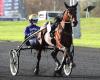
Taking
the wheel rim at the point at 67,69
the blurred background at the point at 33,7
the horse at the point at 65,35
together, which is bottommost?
the blurred background at the point at 33,7

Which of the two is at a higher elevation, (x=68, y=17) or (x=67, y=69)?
(x=68, y=17)

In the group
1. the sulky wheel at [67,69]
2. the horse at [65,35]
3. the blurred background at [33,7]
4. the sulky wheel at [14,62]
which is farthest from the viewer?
the blurred background at [33,7]

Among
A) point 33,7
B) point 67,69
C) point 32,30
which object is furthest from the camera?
point 33,7

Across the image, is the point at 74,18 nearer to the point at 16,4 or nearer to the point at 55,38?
the point at 55,38

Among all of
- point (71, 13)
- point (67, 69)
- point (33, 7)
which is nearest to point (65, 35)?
point (71, 13)

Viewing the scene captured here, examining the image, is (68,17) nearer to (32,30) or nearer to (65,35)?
(65,35)

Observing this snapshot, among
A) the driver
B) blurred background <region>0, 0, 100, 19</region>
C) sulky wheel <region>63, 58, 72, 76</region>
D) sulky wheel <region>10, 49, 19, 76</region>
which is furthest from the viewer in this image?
blurred background <region>0, 0, 100, 19</region>

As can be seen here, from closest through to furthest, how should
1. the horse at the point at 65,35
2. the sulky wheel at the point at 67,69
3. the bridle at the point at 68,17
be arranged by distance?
1. the bridle at the point at 68,17
2. the horse at the point at 65,35
3. the sulky wheel at the point at 67,69

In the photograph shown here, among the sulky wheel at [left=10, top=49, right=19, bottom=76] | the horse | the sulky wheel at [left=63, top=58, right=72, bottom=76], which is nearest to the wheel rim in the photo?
Answer: the sulky wheel at [left=63, top=58, right=72, bottom=76]

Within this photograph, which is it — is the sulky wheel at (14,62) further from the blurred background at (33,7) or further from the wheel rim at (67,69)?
the blurred background at (33,7)

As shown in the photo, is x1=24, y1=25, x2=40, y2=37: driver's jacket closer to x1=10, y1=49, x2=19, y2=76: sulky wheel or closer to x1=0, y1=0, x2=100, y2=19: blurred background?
x1=10, y1=49, x2=19, y2=76: sulky wheel

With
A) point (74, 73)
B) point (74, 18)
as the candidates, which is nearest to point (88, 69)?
point (74, 73)

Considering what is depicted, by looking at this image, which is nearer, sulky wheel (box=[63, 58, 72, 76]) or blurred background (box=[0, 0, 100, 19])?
sulky wheel (box=[63, 58, 72, 76])

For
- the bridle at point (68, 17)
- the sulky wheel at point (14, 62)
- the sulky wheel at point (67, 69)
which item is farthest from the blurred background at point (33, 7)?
the bridle at point (68, 17)
